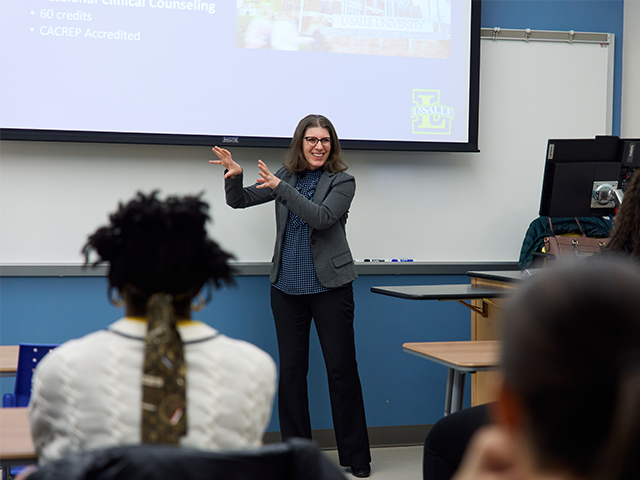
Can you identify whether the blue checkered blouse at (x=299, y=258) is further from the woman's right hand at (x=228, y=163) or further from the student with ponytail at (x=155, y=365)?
the student with ponytail at (x=155, y=365)

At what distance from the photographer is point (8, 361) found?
1.95 meters

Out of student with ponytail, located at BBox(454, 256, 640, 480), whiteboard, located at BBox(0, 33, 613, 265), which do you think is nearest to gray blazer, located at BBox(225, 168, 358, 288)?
whiteboard, located at BBox(0, 33, 613, 265)

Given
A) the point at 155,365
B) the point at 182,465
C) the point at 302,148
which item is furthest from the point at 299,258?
the point at 182,465

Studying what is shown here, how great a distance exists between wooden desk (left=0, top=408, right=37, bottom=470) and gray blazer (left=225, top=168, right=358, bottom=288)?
1.52 m

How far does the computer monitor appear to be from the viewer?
2342mm

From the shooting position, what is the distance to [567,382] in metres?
0.43

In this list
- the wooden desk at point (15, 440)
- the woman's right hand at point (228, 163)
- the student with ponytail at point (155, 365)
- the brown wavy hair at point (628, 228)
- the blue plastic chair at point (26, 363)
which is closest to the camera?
the student with ponytail at point (155, 365)

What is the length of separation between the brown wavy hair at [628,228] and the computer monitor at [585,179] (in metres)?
0.86

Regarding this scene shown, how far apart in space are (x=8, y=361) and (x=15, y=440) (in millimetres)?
820

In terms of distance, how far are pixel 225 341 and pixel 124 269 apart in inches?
7.5

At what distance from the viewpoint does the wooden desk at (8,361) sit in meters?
1.83

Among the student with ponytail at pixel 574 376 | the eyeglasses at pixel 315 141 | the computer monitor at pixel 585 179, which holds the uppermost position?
the eyeglasses at pixel 315 141

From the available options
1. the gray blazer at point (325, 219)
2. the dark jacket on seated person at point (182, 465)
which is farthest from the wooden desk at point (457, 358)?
the dark jacket on seated person at point (182, 465)

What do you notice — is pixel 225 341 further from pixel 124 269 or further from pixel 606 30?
pixel 606 30
